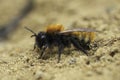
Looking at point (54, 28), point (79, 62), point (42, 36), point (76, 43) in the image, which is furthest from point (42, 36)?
point (79, 62)

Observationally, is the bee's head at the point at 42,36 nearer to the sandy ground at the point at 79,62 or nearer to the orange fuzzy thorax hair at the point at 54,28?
the orange fuzzy thorax hair at the point at 54,28

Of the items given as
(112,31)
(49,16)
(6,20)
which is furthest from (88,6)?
(112,31)

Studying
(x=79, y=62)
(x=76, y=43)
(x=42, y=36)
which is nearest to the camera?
(x=79, y=62)

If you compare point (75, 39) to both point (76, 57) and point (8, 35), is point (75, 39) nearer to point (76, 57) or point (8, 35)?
point (76, 57)

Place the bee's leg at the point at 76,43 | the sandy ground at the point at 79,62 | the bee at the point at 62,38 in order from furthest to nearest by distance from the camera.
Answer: the bee at the point at 62,38
the bee's leg at the point at 76,43
the sandy ground at the point at 79,62

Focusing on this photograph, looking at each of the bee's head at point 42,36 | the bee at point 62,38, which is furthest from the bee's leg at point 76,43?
the bee's head at point 42,36

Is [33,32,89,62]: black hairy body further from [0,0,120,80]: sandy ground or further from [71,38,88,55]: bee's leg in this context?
[0,0,120,80]: sandy ground

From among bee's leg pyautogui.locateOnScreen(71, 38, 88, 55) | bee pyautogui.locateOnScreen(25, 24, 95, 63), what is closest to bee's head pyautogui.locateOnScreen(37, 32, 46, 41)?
bee pyautogui.locateOnScreen(25, 24, 95, 63)

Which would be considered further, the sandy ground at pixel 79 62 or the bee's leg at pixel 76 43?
the bee's leg at pixel 76 43

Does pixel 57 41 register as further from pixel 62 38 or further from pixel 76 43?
pixel 76 43
